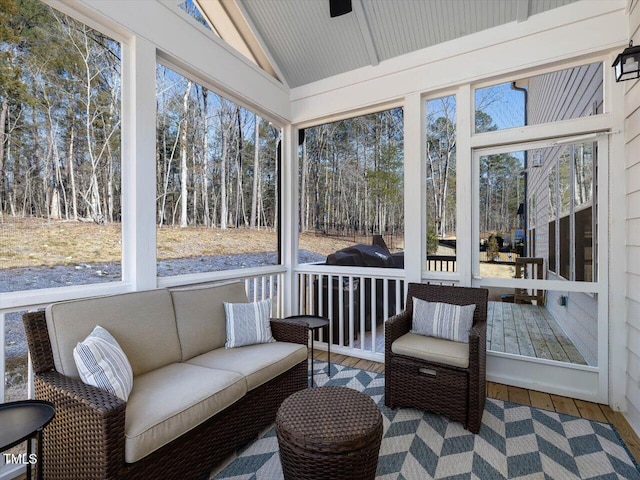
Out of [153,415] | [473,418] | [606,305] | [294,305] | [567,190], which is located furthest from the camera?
[294,305]

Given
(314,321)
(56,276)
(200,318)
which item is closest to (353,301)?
(314,321)

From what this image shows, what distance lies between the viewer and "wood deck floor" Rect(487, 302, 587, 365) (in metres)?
2.84

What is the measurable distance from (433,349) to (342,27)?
3.25m

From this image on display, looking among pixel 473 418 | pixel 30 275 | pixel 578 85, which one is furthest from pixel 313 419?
pixel 578 85

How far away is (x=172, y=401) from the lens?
65.3 inches

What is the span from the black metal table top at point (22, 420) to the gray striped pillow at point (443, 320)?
7.97 ft

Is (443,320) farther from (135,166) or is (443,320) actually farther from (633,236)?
(135,166)

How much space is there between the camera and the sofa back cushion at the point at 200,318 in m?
2.35

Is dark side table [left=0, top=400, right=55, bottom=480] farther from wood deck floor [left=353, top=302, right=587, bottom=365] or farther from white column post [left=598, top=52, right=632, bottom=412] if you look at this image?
white column post [left=598, top=52, right=632, bottom=412]

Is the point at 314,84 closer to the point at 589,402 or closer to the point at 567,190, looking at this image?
the point at 567,190

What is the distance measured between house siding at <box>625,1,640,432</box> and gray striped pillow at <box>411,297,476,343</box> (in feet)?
3.59

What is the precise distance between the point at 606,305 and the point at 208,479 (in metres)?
3.16

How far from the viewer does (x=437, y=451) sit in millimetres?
2064

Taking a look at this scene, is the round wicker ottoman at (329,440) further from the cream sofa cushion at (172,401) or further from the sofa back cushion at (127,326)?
the sofa back cushion at (127,326)
